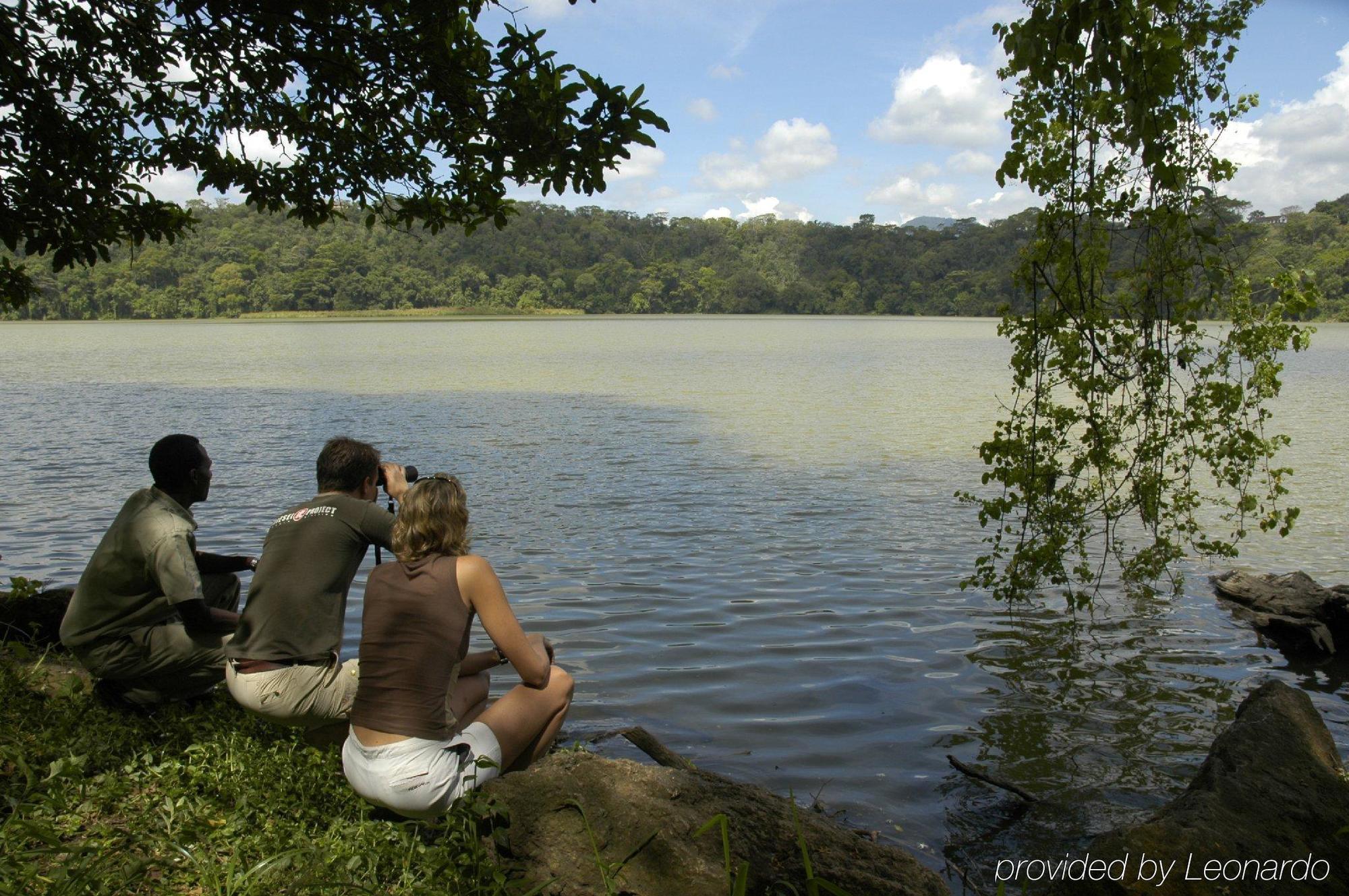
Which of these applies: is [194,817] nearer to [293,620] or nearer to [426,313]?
[293,620]

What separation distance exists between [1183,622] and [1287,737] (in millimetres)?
4283

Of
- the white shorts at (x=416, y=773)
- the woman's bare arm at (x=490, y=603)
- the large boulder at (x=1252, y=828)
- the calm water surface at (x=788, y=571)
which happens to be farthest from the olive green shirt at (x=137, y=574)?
the large boulder at (x=1252, y=828)

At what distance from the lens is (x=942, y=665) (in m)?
6.92

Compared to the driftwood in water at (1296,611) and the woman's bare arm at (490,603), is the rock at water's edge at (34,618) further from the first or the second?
the driftwood in water at (1296,611)

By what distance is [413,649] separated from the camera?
3467 millimetres

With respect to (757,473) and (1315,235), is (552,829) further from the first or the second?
(1315,235)

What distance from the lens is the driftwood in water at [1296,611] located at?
7250mm

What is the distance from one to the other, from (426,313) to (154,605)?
354 feet

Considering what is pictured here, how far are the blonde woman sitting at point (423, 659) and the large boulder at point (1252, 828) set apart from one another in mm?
2025

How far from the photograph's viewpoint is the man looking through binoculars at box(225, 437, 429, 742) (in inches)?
158

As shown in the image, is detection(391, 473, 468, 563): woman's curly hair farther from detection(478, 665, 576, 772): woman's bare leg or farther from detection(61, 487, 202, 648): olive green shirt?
detection(61, 487, 202, 648): olive green shirt

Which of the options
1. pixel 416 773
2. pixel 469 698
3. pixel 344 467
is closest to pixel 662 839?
pixel 416 773

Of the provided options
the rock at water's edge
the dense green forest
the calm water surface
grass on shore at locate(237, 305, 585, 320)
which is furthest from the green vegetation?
grass on shore at locate(237, 305, 585, 320)

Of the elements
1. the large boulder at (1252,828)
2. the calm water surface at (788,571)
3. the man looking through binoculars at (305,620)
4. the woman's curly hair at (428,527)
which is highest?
the woman's curly hair at (428,527)
